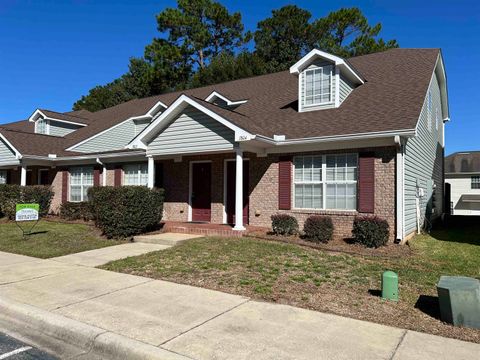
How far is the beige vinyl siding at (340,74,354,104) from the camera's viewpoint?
520 inches

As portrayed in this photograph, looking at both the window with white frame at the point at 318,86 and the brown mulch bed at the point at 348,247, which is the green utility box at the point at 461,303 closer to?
the brown mulch bed at the point at 348,247

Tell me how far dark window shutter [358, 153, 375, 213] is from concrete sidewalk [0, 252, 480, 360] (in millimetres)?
6162

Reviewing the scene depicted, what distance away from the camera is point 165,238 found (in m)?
11.4

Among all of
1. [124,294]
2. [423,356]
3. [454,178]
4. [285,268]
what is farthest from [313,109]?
[454,178]

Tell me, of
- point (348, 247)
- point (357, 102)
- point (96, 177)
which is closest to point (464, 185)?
point (357, 102)

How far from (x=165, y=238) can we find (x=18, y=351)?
7.06 meters

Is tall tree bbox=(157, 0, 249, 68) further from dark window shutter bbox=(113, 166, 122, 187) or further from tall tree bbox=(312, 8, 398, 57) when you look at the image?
dark window shutter bbox=(113, 166, 122, 187)

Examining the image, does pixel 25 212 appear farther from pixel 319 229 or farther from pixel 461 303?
pixel 461 303

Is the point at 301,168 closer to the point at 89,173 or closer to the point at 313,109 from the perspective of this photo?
the point at 313,109

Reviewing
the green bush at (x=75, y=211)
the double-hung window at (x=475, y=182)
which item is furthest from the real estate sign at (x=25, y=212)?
the double-hung window at (x=475, y=182)

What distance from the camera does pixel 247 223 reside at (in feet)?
45.0

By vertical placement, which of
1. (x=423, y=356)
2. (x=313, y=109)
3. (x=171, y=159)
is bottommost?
(x=423, y=356)

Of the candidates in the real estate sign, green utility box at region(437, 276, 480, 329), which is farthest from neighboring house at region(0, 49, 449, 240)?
green utility box at region(437, 276, 480, 329)

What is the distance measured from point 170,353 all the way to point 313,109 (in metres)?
10.9
